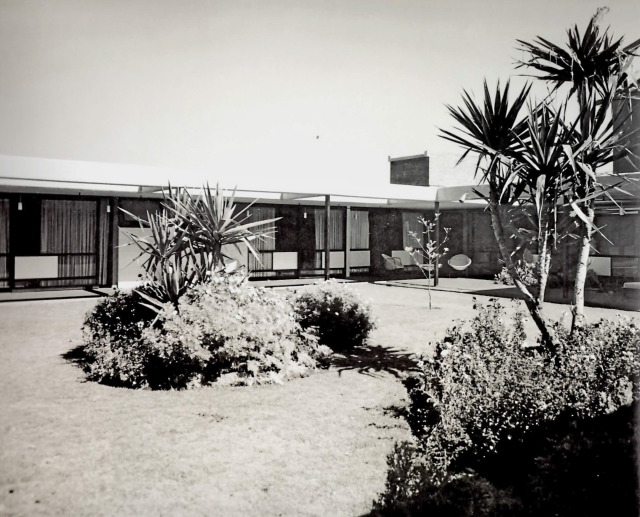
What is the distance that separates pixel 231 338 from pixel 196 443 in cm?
169

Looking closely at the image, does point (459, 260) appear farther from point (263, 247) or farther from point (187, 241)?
point (187, 241)

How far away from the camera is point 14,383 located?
5.26 meters

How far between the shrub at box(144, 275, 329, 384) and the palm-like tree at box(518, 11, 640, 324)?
9.29 ft

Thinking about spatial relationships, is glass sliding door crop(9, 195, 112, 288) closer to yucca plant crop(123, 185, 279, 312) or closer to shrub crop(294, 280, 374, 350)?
yucca plant crop(123, 185, 279, 312)

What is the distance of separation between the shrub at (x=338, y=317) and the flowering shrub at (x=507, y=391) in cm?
246

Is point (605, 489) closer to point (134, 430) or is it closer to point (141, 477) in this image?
point (141, 477)

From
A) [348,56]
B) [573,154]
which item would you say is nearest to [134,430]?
[348,56]

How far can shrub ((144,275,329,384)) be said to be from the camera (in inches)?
211

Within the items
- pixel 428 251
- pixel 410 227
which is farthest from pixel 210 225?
pixel 410 227

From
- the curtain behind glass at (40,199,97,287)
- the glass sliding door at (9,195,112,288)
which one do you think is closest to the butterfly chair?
the glass sliding door at (9,195,112,288)

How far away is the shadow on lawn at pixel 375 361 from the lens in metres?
5.95

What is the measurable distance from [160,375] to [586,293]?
1071cm

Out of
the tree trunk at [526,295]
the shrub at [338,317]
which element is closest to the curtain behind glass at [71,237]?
the shrub at [338,317]

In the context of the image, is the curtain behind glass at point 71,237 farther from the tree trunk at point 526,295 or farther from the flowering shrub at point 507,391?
the flowering shrub at point 507,391
